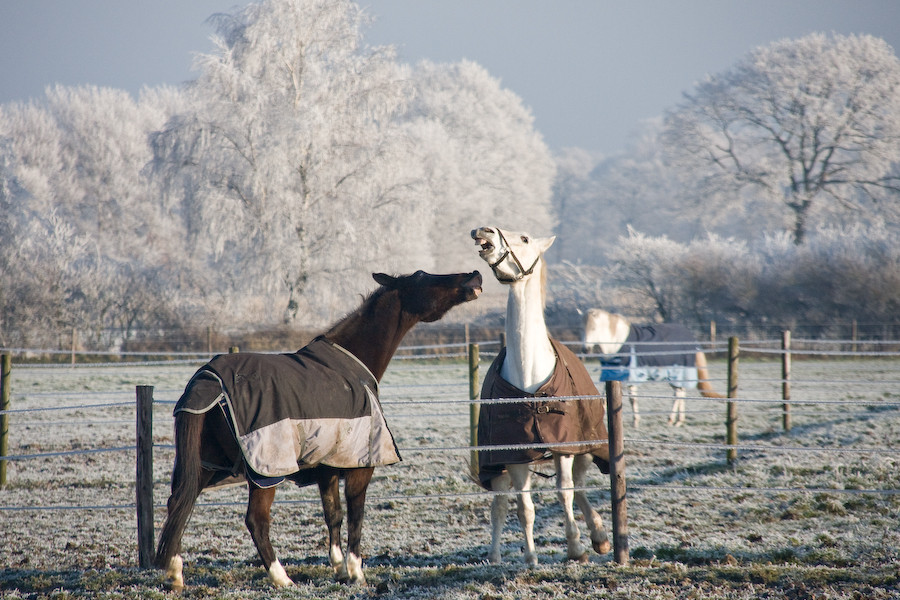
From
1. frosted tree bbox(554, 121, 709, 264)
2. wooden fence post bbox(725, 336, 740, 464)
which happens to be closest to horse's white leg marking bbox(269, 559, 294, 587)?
wooden fence post bbox(725, 336, 740, 464)

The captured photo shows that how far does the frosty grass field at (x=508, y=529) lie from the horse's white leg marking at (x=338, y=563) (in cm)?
9

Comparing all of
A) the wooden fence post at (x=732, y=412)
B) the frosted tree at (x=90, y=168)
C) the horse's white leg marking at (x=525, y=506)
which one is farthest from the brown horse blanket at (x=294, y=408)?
the frosted tree at (x=90, y=168)

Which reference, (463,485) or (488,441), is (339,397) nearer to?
(488,441)

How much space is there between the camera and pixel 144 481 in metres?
4.30

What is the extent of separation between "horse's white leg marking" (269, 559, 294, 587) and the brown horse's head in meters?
1.59

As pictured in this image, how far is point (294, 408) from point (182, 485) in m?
0.67

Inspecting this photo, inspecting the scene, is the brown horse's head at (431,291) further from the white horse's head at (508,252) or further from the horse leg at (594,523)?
the horse leg at (594,523)

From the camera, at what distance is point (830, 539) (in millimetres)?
4605

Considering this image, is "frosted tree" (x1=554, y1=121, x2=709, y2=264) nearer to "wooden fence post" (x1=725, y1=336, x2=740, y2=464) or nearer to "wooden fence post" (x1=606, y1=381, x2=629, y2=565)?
"wooden fence post" (x1=725, y1=336, x2=740, y2=464)

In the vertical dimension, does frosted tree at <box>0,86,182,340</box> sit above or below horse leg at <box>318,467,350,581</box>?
above

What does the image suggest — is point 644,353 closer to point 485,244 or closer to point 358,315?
point 485,244

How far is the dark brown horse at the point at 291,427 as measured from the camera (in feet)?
12.1

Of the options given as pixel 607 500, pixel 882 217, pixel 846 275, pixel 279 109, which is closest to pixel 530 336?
pixel 607 500

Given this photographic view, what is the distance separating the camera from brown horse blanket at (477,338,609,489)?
419cm
